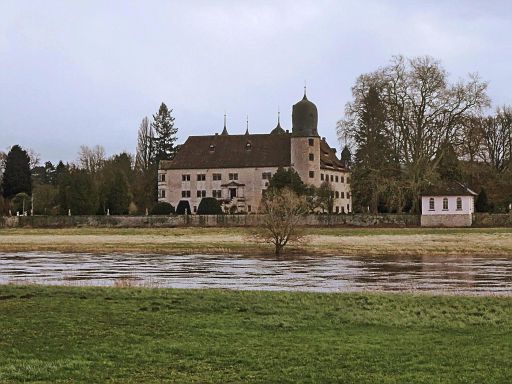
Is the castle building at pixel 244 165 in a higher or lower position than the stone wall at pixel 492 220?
higher

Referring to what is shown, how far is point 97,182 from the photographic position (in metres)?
112

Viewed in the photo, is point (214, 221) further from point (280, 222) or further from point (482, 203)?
point (280, 222)

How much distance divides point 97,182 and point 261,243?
61.7 meters

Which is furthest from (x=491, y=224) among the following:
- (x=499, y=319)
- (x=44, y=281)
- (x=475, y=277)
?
(x=499, y=319)

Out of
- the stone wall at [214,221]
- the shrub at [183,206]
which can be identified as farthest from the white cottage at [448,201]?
the shrub at [183,206]

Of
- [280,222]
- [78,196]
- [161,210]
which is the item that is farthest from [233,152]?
[280,222]

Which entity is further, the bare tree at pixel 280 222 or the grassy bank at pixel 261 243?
the grassy bank at pixel 261 243

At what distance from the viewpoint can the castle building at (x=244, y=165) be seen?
11062cm

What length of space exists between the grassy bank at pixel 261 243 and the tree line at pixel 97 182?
2014cm

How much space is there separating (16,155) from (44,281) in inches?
3790

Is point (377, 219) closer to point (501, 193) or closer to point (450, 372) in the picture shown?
point (501, 193)

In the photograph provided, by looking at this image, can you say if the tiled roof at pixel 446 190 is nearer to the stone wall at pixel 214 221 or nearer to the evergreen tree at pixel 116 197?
the stone wall at pixel 214 221

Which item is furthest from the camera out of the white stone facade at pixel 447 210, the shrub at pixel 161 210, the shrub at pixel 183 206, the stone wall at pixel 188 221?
the shrub at pixel 183 206

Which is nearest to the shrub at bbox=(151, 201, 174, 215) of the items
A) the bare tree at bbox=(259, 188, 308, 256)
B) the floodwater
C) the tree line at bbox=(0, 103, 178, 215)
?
the tree line at bbox=(0, 103, 178, 215)
